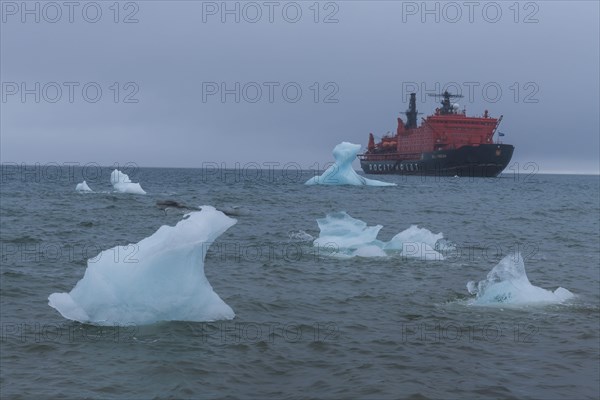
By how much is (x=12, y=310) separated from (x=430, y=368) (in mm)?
5856

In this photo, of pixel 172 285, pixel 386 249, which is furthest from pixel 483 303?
pixel 386 249

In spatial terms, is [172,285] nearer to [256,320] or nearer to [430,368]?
[256,320]

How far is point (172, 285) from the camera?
328 inches

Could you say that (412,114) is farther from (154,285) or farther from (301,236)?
(154,285)

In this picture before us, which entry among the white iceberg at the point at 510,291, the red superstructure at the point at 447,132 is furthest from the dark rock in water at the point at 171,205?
the red superstructure at the point at 447,132

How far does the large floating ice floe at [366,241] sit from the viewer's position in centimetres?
1418

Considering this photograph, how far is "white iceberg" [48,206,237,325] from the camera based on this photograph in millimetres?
7969

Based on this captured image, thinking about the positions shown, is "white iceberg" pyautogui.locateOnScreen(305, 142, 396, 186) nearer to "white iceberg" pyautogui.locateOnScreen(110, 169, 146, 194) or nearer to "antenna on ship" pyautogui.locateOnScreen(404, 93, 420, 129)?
"white iceberg" pyautogui.locateOnScreen(110, 169, 146, 194)

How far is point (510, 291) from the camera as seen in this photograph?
9.56 meters

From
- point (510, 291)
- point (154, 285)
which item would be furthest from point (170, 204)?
point (510, 291)

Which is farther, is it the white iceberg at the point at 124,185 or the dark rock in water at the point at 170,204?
the white iceberg at the point at 124,185

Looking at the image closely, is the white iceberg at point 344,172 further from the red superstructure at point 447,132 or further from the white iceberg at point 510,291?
the white iceberg at point 510,291

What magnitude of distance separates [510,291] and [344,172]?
43202 millimetres

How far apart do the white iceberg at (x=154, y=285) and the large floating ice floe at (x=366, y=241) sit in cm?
620
